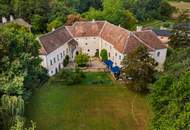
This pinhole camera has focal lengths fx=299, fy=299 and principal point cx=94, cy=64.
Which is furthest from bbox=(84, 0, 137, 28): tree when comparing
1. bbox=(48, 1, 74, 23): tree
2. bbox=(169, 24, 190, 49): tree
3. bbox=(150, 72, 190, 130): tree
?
bbox=(150, 72, 190, 130): tree

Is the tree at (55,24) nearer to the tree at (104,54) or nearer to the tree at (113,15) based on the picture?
the tree at (113,15)

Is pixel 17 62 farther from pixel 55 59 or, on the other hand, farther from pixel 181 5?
pixel 181 5

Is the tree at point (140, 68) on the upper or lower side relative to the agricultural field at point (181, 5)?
lower

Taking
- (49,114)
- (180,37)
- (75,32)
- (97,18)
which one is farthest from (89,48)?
(49,114)

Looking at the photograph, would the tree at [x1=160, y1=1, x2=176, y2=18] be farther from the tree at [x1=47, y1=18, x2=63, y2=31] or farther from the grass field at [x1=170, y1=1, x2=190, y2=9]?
the tree at [x1=47, y1=18, x2=63, y2=31]

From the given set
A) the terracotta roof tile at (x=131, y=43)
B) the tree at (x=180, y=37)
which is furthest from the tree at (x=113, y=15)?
the terracotta roof tile at (x=131, y=43)

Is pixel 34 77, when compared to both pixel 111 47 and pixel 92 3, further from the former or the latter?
pixel 92 3
